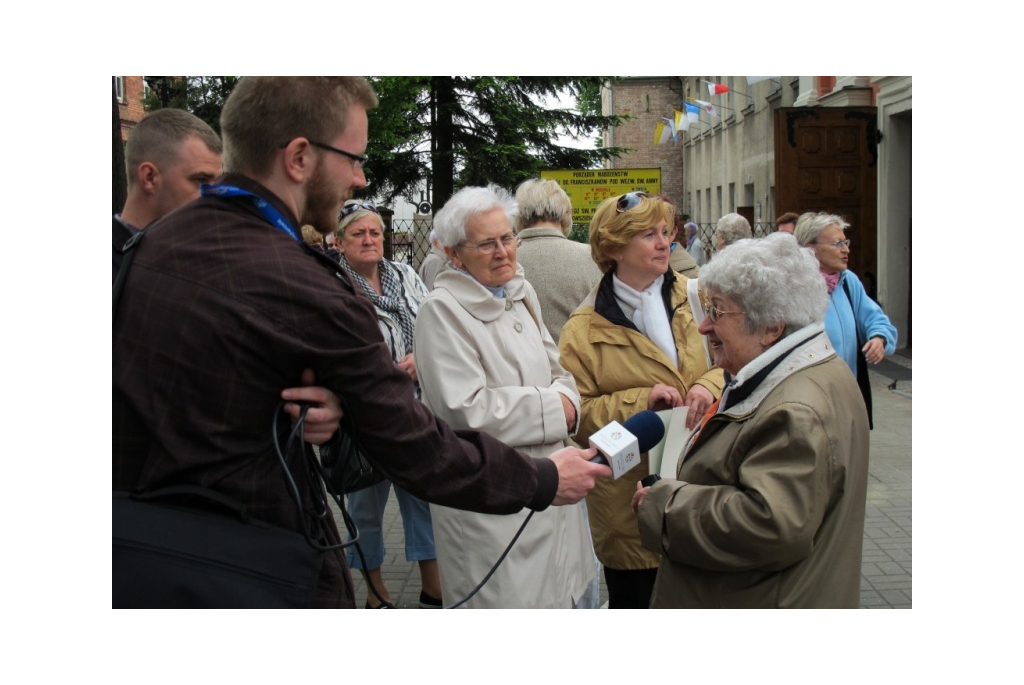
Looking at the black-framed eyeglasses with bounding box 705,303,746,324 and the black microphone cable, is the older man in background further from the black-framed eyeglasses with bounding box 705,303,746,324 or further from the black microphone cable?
the black-framed eyeglasses with bounding box 705,303,746,324

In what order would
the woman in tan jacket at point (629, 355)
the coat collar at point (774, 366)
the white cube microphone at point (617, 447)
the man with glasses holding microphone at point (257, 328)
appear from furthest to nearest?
the woman in tan jacket at point (629, 355), the white cube microphone at point (617, 447), the coat collar at point (774, 366), the man with glasses holding microphone at point (257, 328)

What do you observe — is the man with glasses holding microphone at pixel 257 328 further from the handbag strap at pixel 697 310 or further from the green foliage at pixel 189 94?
the green foliage at pixel 189 94

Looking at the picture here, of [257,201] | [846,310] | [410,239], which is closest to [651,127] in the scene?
[410,239]

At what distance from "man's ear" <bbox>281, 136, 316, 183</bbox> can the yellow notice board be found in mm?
13555

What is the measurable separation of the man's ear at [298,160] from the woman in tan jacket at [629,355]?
6.52ft

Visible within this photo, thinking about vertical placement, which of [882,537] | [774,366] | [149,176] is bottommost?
[882,537]

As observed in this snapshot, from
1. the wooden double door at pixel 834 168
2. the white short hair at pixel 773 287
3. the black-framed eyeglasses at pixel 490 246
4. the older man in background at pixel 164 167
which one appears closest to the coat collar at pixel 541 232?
the black-framed eyeglasses at pixel 490 246

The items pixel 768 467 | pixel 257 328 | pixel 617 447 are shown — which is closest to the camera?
pixel 257 328

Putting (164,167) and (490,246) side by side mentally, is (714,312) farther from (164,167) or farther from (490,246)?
(164,167)

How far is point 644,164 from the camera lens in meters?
40.9

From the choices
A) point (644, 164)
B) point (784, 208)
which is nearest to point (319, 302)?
point (784, 208)

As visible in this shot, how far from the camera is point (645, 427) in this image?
2967mm

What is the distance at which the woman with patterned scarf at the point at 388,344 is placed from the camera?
507 centimetres

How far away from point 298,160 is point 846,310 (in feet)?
14.7
